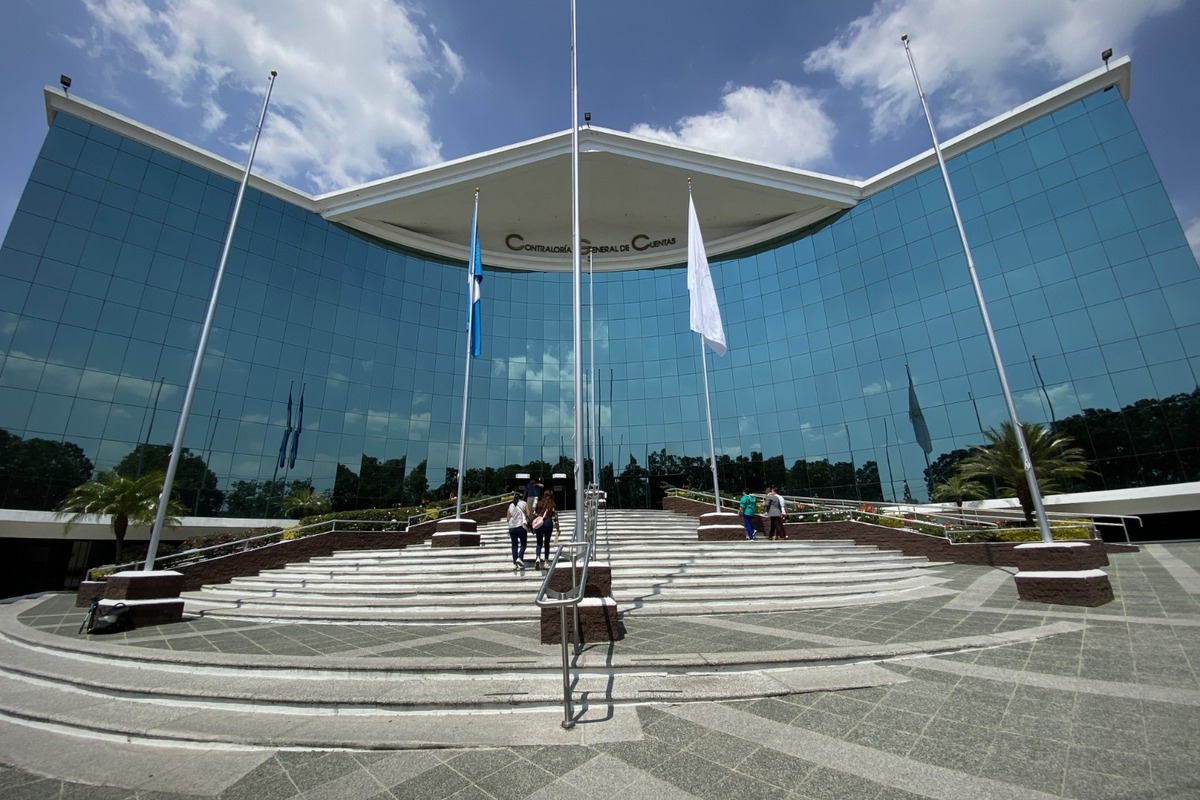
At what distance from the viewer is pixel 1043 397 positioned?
24641mm

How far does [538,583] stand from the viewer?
10383 mm

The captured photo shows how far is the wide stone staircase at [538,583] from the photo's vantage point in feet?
29.9

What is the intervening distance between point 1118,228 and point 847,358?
44.0ft

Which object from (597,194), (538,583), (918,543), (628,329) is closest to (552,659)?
(538,583)

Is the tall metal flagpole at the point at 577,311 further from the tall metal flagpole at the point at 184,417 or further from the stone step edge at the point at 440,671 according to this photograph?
the tall metal flagpole at the point at 184,417

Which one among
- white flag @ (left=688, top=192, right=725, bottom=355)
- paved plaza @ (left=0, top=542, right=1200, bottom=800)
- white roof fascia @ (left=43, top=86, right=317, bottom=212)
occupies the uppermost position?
white roof fascia @ (left=43, top=86, right=317, bottom=212)

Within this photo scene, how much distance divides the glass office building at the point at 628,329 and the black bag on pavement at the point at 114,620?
55.8ft

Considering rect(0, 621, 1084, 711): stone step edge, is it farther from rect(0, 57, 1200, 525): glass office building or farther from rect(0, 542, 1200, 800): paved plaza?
rect(0, 57, 1200, 525): glass office building

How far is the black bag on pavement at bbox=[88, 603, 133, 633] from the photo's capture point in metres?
8.38

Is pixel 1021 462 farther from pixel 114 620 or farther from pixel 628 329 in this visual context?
pixel 114 620

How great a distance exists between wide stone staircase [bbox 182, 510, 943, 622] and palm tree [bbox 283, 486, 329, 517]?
1490 centimetres


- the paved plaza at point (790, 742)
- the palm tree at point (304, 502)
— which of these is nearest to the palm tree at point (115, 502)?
the palm tree at point (304, 502)

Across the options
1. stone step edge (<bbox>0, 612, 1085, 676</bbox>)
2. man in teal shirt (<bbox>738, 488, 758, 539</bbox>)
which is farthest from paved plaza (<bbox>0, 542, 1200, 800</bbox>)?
man in teal shirt (<bbox>738, 488, 758, 539</bbox>)

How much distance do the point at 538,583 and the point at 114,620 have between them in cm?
730
